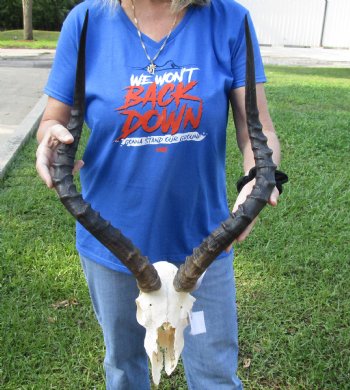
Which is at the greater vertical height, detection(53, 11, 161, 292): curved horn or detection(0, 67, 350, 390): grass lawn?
detection(53, 11, 161, 292): curved horn

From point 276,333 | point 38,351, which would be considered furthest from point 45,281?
point 276,333

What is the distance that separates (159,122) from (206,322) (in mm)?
893

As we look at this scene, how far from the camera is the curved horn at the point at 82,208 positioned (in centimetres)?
163

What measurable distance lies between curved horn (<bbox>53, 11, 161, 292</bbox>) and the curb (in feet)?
16.5

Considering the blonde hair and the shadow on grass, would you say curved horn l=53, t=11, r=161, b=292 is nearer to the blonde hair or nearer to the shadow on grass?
the blonde hair

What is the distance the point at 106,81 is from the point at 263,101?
633mm

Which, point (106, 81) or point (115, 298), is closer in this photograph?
point (106, 81)

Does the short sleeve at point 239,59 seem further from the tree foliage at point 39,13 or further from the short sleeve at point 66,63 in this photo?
the tree foliage at point 39,13

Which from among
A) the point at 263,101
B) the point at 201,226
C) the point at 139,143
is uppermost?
the point at 263,101

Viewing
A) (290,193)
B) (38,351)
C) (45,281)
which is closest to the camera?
(38,351)

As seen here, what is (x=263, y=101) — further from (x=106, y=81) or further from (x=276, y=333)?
(x=276, y=333)

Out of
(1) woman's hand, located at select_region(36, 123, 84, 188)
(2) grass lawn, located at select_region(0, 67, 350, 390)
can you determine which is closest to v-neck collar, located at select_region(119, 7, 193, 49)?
(1) woman's hand, located at select_region(36, 123, 84, 188)

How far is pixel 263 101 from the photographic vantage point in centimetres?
215

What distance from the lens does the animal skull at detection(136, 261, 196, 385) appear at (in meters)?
1.90
